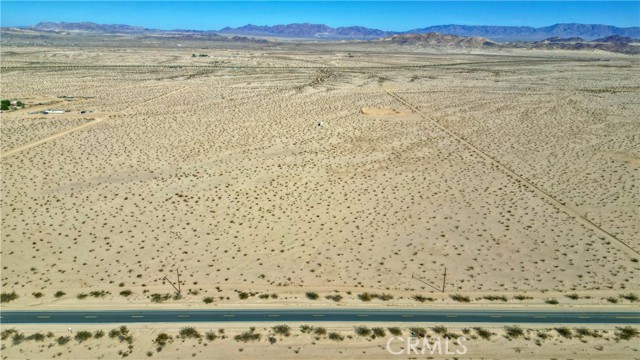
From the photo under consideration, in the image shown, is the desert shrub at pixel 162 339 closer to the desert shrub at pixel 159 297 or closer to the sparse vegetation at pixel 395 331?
the desert shrub at pixel 159 297

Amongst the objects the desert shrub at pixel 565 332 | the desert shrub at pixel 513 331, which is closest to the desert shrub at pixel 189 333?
the desert shrub at pixel 513 331

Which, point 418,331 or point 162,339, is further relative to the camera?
point 418,331

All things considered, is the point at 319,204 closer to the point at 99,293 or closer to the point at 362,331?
the point at 362,331

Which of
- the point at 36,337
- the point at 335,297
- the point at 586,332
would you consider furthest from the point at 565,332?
the point at 36,337

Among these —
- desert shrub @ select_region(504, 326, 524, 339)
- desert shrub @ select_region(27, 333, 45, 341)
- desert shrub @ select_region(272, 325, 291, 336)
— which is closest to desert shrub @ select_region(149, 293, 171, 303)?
desert shrub @ select_region(27, 333, 45, 341)

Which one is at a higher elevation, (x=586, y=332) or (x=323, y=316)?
(x=586, y=332)
